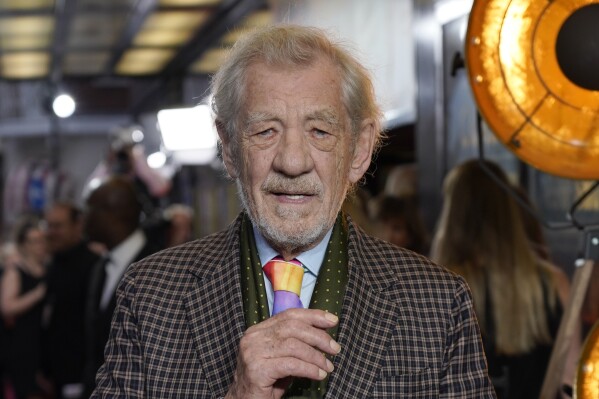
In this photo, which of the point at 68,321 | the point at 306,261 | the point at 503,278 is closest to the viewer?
the point at 306,261

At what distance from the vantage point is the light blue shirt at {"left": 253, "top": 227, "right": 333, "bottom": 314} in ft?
7.34

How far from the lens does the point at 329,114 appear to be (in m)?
2.13

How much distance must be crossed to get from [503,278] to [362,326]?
1.87 meters

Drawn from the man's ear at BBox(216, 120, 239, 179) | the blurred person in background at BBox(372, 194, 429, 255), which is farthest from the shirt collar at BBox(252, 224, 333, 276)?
the blurred person in background at BBox(372, 194, 429, 255)

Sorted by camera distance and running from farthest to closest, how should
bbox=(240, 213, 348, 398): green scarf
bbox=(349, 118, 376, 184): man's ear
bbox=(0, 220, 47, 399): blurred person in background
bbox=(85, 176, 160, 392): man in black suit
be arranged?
bbox=(0, 220, 47, 399): blurred person in background
bbox=(85, 176, 160, 392): man in black suit
bbox=(349, 118, 376, 184): man's ear
bbox=(240, 213, 348, 398): green scarf

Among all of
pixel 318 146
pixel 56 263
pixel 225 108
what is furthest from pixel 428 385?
pixel 56 263

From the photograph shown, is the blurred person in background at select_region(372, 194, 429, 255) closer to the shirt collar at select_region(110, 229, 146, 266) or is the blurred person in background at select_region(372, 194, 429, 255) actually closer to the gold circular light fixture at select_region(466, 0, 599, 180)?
the shirt collar at select_region(110, 229, 146, 266)

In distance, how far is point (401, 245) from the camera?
568 centimetres

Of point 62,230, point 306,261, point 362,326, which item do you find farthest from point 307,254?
point 62,230

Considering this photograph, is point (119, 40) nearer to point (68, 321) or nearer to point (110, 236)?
point (68, 321)

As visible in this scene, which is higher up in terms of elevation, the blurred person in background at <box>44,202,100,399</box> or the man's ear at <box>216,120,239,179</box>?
the man's ear at <box>216,120,239,179</box>

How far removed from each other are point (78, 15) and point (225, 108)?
8125 mm

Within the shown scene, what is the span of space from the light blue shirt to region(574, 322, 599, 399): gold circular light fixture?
530 mm

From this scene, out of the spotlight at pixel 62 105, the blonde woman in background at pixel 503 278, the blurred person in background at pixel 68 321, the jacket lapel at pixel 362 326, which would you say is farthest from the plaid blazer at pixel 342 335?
the spotlight at pixel 62 105
